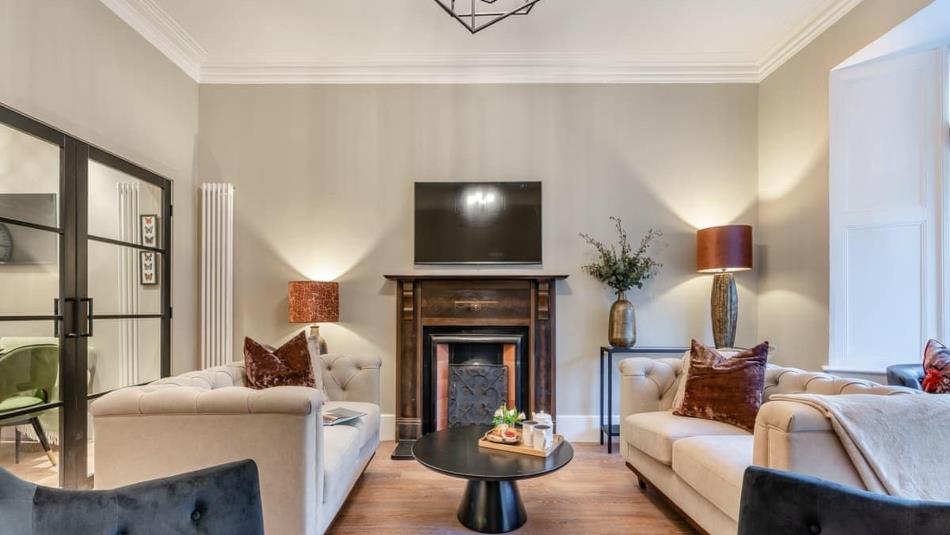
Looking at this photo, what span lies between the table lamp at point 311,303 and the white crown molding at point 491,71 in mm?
1803

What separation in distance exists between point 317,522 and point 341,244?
240 cm

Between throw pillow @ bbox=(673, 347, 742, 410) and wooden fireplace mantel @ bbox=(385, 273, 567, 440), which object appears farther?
wooden fireplace mantel @ bbox=(385, 273, 567, 440)

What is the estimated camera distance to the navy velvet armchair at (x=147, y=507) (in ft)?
2.85

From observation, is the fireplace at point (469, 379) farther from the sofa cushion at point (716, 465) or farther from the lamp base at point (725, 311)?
the sofa cushion at point (716, 465)

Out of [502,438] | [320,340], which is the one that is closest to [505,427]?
[502,438]

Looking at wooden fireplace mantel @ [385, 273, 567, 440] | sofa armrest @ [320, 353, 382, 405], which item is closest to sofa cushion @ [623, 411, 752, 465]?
wooden fireplace mantel @ [385, 273, 567, 440]

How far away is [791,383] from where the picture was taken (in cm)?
232

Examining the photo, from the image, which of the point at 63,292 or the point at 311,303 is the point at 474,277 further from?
the point at 63,292

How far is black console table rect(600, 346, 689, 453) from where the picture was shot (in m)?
3.43

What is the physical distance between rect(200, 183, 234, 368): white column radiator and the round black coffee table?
230 cm

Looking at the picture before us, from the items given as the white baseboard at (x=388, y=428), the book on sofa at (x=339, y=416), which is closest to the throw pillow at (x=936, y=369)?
the book on sofa at (x=339, y=416)

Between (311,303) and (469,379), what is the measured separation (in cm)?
141

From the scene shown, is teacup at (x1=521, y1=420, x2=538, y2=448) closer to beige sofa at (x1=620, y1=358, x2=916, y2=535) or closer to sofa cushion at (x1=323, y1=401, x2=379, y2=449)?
beige sofa at (x1=620, y1=358, x2=916, y2=535)

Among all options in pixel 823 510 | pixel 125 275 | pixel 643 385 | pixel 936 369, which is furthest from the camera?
pixel 125 275
